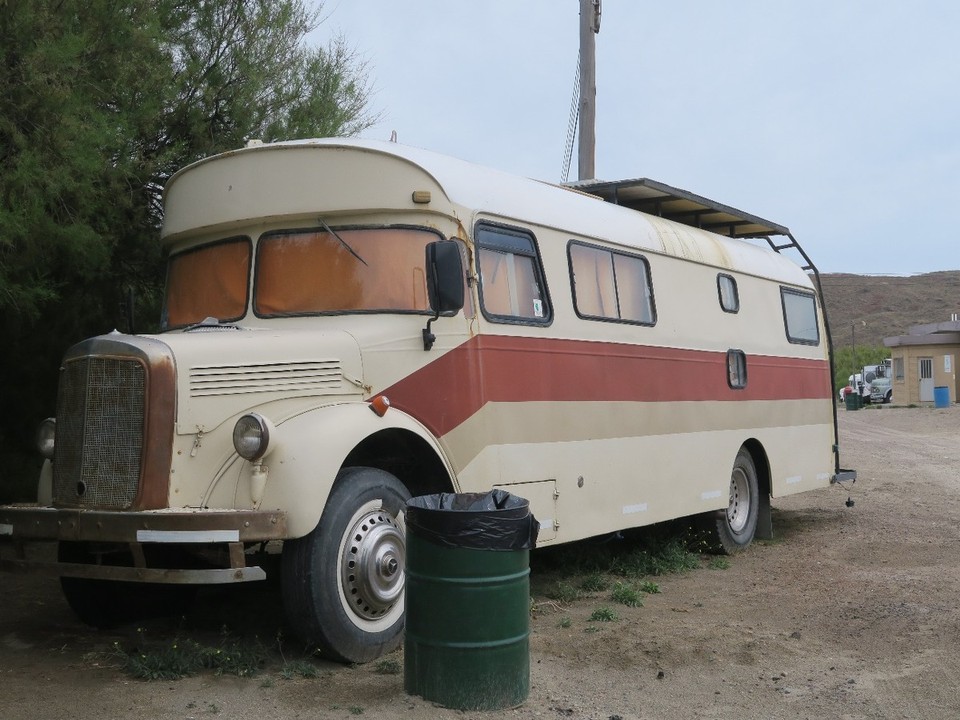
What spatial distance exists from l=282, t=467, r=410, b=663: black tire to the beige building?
143 feet

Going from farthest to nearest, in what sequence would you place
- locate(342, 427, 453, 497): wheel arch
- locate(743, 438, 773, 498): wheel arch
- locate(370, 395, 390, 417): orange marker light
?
locate(743, 438, 773, 498): wheel arch, locate(342, 427, 453, 497): wheel arch, locate(370, 395, 390, 417): orange marker light

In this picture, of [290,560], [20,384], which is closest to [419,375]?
[290,560]

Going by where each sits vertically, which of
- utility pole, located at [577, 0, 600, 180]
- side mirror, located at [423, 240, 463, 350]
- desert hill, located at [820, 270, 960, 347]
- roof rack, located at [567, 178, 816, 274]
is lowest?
side mirror, located at [423, 240, 463, 350]

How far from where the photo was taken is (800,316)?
12.2 metres

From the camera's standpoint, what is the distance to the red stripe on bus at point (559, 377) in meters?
6.73

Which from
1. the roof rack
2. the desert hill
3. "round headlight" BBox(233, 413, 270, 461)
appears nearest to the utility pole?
the roof rack

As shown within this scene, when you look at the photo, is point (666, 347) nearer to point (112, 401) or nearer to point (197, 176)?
point (197, 176)

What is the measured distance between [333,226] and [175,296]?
1.38 m

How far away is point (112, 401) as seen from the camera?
18.9 ft

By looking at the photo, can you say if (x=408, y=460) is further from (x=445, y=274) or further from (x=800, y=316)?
(x=800, y=316)

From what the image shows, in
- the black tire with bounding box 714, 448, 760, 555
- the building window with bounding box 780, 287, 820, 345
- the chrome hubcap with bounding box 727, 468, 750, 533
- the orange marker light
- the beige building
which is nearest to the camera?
the orange marker light

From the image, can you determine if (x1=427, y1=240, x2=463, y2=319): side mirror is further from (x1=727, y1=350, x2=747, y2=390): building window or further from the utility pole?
the utility pole

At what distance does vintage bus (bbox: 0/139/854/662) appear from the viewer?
5.70 m

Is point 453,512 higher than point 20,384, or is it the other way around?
point 20,384
